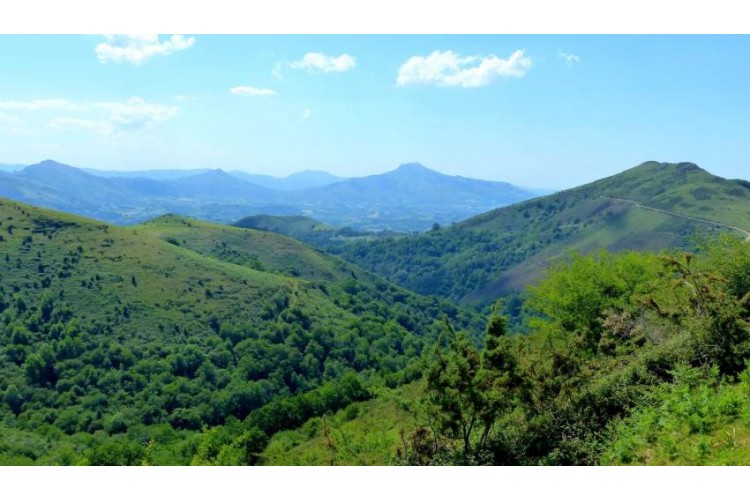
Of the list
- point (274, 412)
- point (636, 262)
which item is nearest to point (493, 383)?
point (636, 262)

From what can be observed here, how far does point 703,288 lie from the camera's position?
17.4m

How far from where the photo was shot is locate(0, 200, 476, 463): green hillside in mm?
70425

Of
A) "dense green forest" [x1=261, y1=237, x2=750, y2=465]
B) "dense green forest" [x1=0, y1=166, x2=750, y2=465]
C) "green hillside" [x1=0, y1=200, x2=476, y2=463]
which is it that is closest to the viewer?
"dense green forest" [x1=261, y1=237, x2=750, y2=465]

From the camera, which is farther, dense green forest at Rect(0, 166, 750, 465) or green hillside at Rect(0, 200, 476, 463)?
green hillside at Rect(0, 200, 476, 463)

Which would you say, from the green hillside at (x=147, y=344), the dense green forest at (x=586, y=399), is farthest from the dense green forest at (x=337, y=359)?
the green hillside at (x=147, y=344)

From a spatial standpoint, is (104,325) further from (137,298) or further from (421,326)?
(421,326)

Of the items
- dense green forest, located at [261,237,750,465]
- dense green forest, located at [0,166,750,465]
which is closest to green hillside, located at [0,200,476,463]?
dense green forest, located at [0,166,750,465]

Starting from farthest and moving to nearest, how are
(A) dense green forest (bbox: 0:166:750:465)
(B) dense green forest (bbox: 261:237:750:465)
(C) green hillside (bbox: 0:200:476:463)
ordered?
(C) green hillside (bbox: 0:200:476:463) → (A) dense green forest (bbox: 0:166:750:465) → (B) dense green forest (bbox: 261:237:750:465)

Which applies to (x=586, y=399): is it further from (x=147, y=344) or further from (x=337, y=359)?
(x=337, y=359)

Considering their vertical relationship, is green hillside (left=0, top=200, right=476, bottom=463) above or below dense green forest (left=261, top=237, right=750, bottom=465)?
below

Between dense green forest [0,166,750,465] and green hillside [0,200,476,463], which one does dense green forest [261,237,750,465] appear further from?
green hillside [0,200,476,463]

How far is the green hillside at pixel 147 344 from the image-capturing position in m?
70.4

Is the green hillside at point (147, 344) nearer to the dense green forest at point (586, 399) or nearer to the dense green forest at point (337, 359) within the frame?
the dense green forest at point (337, 359)

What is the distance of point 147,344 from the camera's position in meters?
93.0
